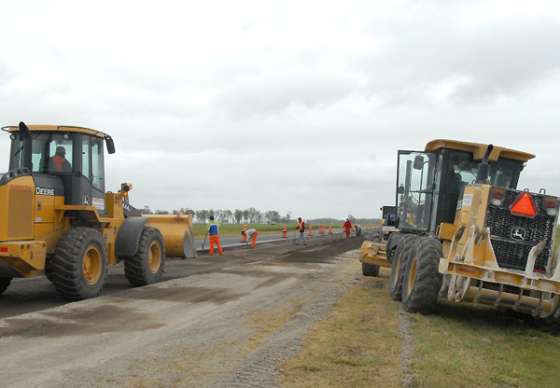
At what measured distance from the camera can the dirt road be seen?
5230mm

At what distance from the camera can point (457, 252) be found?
840cm

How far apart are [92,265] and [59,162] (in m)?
1.92

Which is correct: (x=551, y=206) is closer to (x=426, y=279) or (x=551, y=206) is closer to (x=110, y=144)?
(x=426, y=279)

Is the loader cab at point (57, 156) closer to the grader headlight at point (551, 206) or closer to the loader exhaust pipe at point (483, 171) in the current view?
the loader exhaust pipe at point (483, 171)

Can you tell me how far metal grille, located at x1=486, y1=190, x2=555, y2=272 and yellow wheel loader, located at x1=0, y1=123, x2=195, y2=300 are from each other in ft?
21.5

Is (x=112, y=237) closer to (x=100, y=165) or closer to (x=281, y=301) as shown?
(x=100, y=165)

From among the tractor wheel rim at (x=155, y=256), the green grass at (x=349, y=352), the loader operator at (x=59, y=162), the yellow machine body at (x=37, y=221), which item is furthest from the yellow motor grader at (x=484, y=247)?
the loader operator at (x=59, y=162)

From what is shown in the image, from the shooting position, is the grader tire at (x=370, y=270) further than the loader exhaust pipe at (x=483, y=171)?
Yes

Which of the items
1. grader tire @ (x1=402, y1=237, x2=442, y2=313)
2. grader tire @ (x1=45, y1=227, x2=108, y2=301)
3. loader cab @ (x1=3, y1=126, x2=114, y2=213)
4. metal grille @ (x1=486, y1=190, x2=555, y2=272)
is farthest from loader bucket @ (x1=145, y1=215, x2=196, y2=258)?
metal grille @ (x1=486, y1=190, x2=555, y2=272)

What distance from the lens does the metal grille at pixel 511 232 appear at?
8.37 metres

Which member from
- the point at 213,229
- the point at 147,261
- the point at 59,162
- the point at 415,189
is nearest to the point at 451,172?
the point at 415,189

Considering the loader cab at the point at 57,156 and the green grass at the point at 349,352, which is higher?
the loader cab at the point at 57,156

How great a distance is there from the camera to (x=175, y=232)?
1387 cm

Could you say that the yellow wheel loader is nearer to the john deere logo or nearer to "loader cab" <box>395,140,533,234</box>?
→ "loader cab" <box>395,140,533,234</box>
